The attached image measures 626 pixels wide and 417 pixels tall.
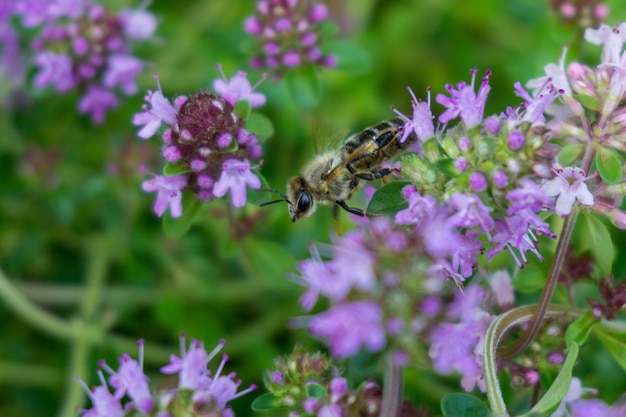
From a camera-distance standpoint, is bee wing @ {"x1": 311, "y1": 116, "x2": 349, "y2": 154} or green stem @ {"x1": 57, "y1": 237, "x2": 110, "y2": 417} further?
green stem @ {"x1": 57, "y1": 237, "x2": 110, "y2": 417}

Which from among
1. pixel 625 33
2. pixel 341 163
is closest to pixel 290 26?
pixel 341 163

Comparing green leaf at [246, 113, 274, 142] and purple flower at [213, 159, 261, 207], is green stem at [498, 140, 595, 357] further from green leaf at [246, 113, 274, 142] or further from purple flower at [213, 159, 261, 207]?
green leaf at [246, 113, 274, 142]

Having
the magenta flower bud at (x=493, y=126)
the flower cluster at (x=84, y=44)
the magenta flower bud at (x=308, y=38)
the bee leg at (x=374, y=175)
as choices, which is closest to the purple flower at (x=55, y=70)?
the flower cluster at (x=84, y=44)

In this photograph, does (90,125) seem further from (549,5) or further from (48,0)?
(549,5)

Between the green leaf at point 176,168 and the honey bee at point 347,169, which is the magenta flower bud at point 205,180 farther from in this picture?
the honey bee at point 347,169

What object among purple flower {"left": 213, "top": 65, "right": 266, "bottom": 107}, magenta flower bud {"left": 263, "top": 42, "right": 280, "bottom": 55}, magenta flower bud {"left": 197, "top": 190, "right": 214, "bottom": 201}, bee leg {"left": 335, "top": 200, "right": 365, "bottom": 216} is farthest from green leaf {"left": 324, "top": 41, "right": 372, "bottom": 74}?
magenta flower bud {"left": 197, "top": 190, "right": 214, "bottom": 201}
